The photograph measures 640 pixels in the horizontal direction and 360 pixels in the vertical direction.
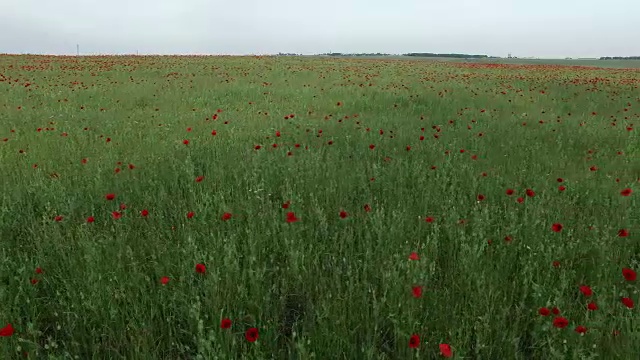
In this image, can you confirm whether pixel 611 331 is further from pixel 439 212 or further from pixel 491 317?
pixel 439 212

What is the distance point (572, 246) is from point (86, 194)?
4075 millimetres

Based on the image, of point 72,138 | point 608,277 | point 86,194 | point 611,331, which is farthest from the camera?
point 72,138

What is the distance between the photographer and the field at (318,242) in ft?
6.23

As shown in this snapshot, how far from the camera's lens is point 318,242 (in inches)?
108

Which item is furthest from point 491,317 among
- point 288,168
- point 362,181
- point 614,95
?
point 614,95

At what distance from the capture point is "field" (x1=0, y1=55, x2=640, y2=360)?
1.90 meters

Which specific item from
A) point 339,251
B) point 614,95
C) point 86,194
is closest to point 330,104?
point 86,194

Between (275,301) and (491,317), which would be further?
(275,301)

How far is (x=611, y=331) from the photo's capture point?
187 centimetres

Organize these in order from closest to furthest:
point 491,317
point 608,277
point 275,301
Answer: point 491,317, point 275,301, point 608,277

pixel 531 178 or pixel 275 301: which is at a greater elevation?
pixel 531 178

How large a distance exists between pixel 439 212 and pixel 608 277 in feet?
3.96

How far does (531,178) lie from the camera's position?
13.6 feet

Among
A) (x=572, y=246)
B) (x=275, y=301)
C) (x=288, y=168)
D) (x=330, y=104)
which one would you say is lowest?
(x=275, y=301)
